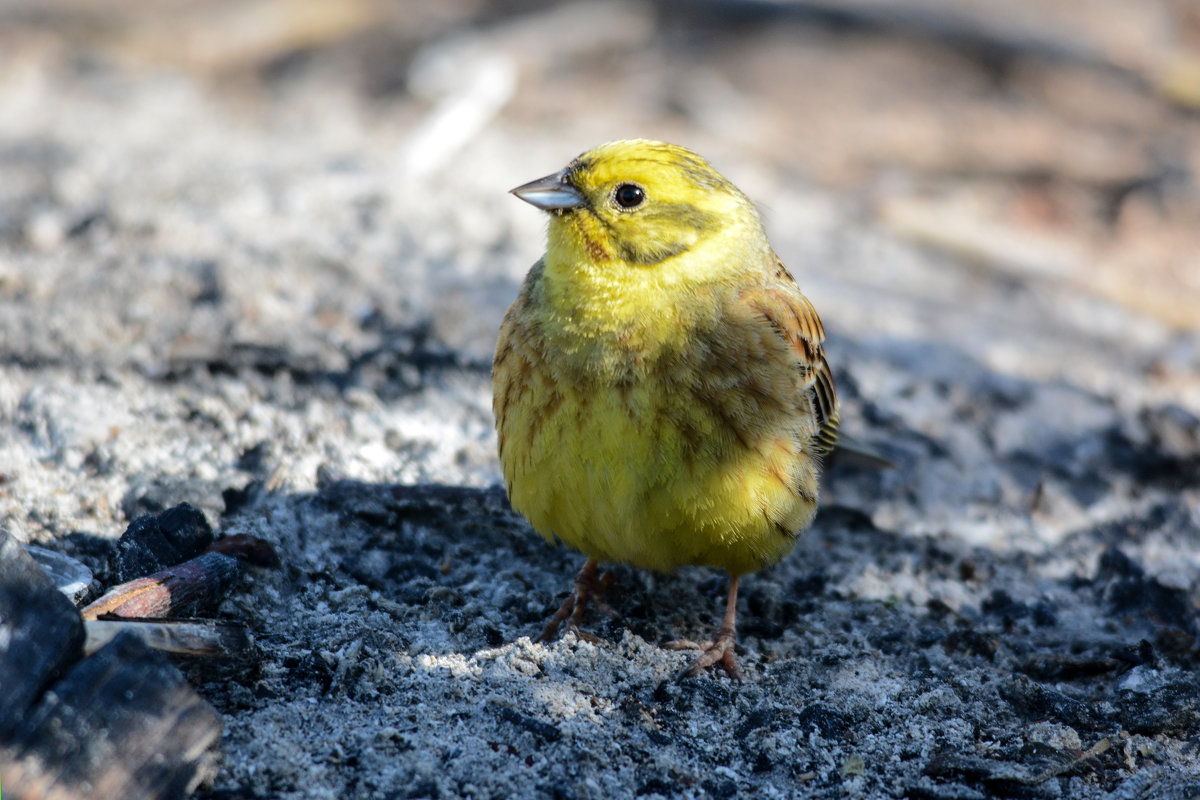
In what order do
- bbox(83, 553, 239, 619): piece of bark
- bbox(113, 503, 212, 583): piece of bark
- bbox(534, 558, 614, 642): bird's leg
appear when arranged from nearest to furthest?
bbox(83, 553, 239, 619): piece of bark < bbox(113, 503, 212, 583): piece of bark < bbox(534, 558, 614, 642): bird's leg

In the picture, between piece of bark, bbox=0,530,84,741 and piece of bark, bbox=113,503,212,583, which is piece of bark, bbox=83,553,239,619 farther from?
piece of bark, bbox=0,530,84,741

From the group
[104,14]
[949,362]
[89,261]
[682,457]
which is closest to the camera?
[682,457]

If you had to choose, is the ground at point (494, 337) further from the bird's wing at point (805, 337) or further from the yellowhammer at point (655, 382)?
the bird's wing at point (805, 337)

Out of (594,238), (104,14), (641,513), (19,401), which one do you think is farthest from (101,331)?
(104,14)

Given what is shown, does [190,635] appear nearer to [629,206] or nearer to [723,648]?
[723,648]

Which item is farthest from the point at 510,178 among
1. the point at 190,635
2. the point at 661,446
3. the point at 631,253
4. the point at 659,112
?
the point at 190,635

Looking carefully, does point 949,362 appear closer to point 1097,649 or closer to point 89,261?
point 1097,649

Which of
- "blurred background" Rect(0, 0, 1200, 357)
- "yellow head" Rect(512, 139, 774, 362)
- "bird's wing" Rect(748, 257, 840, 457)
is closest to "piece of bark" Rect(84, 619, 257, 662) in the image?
"yellow head" Rect(512, 139, 774, 362)
